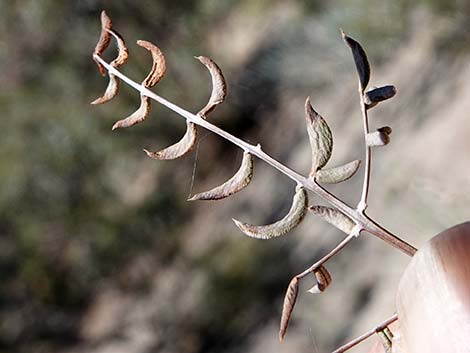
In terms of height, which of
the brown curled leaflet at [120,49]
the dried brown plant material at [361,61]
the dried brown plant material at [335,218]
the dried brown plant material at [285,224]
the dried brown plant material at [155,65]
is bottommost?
the dried brown plant material at [335,218]

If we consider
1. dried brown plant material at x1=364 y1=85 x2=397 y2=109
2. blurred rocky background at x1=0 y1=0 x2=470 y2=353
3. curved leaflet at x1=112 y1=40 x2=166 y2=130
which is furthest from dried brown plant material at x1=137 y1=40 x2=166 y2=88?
blurred rocky background at x1=0 y1=0 x2=470 y2=353

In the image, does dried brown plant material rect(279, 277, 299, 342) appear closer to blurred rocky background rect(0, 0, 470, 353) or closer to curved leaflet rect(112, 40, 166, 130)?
curved leaflet rect(112, 40, 166, 130)

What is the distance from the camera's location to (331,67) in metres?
1.66

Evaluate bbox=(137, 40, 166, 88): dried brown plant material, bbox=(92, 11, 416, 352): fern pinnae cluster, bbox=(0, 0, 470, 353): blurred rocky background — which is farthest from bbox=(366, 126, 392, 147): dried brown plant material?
bbox=(0, 0, 470, 353): blurred rocky background

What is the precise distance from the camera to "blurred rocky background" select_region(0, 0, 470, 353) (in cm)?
156

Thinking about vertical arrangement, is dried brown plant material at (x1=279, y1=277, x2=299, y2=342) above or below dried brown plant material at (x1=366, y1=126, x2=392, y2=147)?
below

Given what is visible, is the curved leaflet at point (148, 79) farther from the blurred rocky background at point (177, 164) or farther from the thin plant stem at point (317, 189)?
the blurred rocky background at point (177, 164)

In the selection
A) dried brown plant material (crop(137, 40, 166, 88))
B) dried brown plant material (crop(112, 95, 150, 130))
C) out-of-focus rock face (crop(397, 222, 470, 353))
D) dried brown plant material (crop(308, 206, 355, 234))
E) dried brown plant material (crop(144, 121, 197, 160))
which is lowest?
out-of-focus rock face (crop(397, 222, 470, 353))

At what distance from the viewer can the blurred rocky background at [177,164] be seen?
1.56m

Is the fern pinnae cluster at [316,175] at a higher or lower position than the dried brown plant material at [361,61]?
lower

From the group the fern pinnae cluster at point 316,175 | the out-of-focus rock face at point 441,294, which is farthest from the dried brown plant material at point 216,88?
the out-of-focus rock face at point 441,294

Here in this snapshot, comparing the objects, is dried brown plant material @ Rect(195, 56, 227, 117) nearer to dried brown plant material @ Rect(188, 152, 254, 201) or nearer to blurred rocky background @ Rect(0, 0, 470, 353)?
dried brown plant material @ Rect(188, 152, 254, 201)

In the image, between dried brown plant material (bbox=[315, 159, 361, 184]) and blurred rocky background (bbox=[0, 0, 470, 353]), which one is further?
blurred rocky background (bbox=[0, 0, 470, 353])

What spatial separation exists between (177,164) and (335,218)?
1.34 meters
